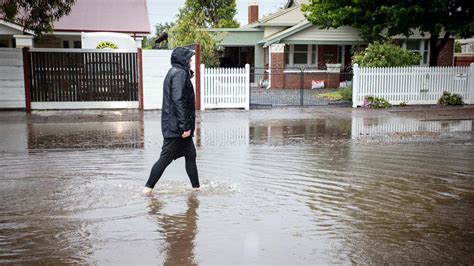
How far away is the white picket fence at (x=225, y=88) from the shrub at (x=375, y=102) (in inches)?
158

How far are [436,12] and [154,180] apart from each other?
13564 millimetres

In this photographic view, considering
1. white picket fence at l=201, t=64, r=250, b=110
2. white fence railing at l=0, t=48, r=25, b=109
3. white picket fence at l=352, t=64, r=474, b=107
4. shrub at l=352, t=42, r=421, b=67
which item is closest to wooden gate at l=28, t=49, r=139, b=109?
white fence railing at l=0, t=48, r=25, b=109

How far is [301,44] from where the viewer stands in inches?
1149

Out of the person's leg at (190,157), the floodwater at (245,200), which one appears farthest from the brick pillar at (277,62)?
the person's leg at (190,157)

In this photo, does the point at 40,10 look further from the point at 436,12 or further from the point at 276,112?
the point at 436,12

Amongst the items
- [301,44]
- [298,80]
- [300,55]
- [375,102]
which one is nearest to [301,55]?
[300,55]

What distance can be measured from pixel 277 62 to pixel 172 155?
74.4 feet

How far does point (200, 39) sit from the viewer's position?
2667cm

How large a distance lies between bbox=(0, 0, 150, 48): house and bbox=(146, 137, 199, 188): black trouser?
16.7 metres

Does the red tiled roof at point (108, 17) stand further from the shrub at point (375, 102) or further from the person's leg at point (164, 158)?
the person's leg at point (164, 158)

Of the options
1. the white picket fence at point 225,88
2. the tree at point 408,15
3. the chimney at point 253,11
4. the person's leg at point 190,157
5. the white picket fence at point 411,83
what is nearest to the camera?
the person's leg at point 190,157

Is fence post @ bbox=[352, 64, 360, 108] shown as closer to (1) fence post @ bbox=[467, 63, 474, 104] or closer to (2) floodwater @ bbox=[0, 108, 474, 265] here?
(1) fence post @ bbox=[467, 63, 474, 104]

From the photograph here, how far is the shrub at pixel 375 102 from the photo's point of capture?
1816 cm

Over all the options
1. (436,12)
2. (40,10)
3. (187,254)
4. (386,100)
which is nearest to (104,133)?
(40,10)
